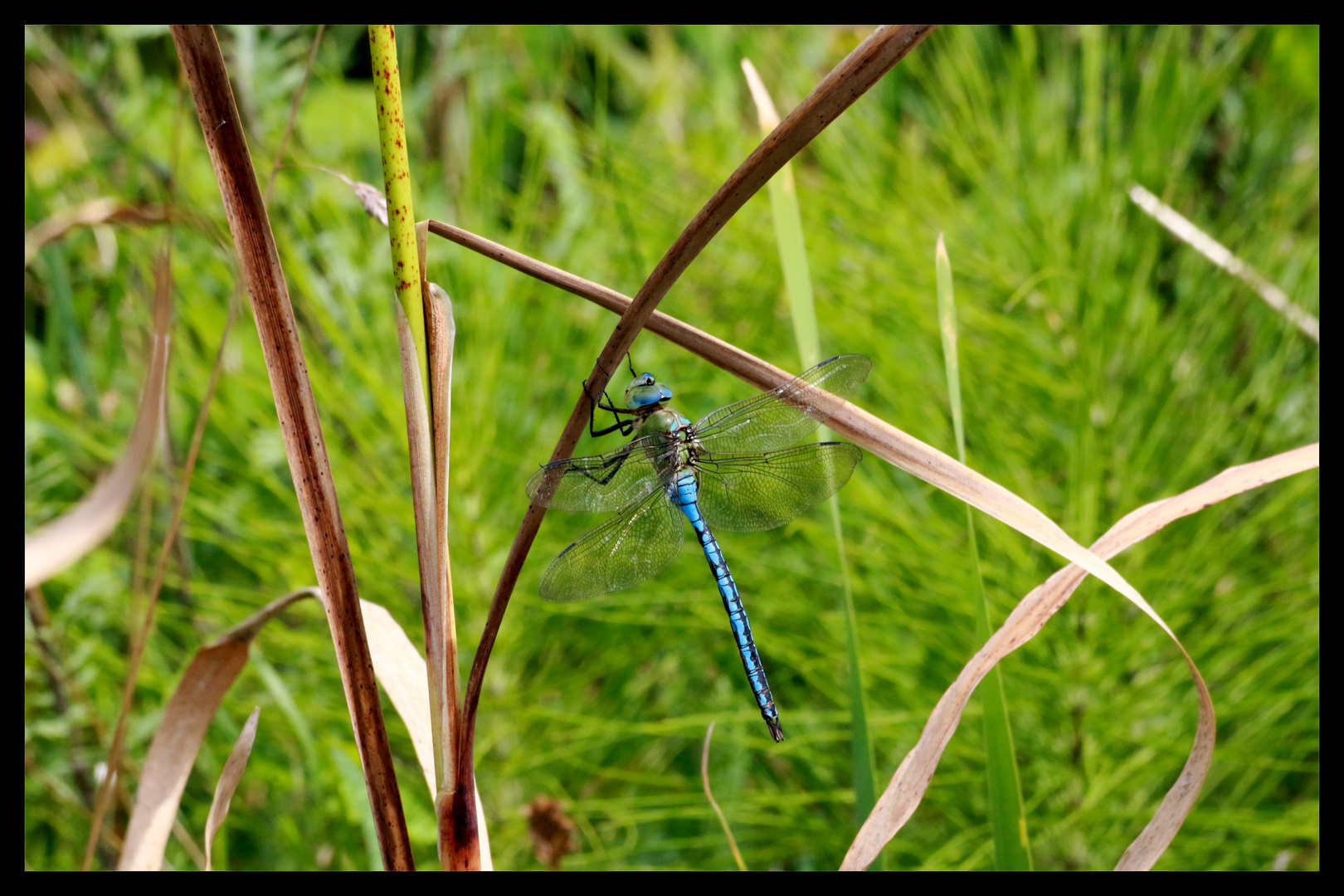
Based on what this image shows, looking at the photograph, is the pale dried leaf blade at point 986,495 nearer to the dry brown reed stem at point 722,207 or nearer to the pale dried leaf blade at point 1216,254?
the dry brown reed stem at point 722,207

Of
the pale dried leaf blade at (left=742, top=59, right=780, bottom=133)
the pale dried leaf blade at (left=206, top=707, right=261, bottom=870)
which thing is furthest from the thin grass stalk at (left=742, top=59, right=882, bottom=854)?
the pale dried leaf blade at (left=206, top=707, right=261, bottom=870)

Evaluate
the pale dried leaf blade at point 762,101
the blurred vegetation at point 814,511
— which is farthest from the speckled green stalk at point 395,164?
the blurred vegetation at point 814,511

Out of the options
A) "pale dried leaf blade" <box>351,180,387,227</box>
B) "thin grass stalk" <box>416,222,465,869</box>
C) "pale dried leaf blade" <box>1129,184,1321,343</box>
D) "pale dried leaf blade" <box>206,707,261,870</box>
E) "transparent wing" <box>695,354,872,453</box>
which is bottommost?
"pale dried leaf blade" <box>206,707,261,870</box>

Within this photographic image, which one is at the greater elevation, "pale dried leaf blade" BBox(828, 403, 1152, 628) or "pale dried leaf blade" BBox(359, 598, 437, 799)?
"pale dried leaf blade" BBox(828, 403, 1152, 628)

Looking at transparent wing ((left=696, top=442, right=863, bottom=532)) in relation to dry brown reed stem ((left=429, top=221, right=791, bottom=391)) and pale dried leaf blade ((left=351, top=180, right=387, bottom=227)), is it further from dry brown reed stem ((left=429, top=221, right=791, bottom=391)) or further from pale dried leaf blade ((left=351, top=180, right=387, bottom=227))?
pale dried leaf blade ((left=351, top=180, right=387, bottom=227))

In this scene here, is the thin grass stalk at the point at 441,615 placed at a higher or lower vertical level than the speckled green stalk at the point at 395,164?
lower

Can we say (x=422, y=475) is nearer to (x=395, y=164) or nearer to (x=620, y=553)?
(x=395, y=164)

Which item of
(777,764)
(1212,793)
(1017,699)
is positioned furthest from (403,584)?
(1212,793)
